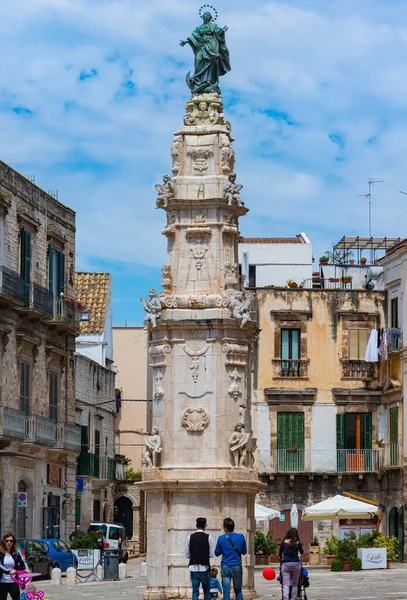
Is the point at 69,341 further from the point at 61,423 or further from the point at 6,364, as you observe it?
the point at 6,364

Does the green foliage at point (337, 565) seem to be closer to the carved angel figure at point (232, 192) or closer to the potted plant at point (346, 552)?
the potted plant at point (346, 552)

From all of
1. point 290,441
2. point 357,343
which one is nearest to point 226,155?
point 290,441

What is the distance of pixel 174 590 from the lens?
26844mm

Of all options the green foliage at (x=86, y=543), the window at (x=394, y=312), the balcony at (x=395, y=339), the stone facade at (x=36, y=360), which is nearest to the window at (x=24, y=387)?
the stone facade at (x=36, y=360)

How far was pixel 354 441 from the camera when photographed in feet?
184

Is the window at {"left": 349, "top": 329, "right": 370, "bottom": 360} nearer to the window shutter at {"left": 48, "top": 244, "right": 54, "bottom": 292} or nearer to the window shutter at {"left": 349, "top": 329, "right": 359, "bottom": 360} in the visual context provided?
the window shutter at {"left": 349, "top": 329, "right": 359, "bottom": 360}

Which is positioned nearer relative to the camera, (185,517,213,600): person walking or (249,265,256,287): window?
(185,517,213,600): person walking

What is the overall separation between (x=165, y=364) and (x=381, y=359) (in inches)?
1140

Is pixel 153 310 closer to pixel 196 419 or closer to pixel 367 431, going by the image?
pixel 196 419

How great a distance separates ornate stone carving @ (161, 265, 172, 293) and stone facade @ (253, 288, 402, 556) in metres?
27.7

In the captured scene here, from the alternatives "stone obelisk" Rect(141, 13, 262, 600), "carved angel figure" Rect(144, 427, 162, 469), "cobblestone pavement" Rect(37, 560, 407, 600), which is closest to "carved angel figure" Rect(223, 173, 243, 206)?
"stone obelisk" Rect(141, 13, 262, 600)

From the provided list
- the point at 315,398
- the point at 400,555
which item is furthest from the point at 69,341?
the point at 400,555

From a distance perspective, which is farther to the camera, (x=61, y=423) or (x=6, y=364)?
(x=61, y=423)

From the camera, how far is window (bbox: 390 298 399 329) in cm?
5587
